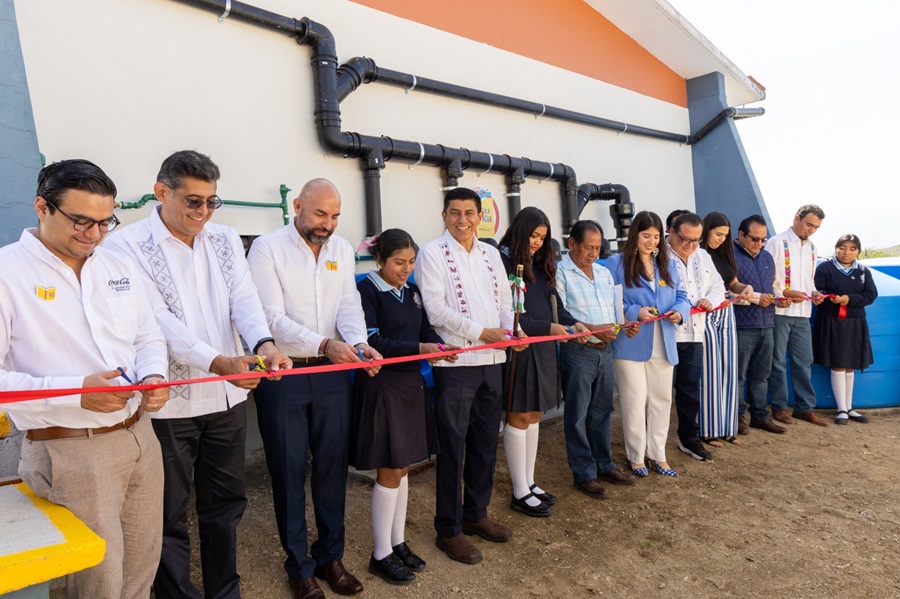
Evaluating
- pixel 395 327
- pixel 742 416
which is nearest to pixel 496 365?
pixel 395 327

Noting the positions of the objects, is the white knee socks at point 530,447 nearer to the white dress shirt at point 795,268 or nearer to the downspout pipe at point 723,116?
the white dress shirt at point 795,268

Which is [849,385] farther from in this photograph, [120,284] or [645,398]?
[120,284]

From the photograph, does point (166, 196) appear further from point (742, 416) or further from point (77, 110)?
point (742, 416)

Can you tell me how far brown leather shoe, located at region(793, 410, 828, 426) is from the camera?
19.0 ft

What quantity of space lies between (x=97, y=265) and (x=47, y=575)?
95cm

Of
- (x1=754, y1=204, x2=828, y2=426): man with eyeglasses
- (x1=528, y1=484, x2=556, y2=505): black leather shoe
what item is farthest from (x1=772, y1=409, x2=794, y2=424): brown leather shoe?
(x1=528, y1=484, x2=556, y2=505): black leather shoe

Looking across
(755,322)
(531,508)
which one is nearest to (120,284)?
(531,508)

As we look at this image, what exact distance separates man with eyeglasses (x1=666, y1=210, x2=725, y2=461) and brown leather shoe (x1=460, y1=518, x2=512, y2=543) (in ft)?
6.73

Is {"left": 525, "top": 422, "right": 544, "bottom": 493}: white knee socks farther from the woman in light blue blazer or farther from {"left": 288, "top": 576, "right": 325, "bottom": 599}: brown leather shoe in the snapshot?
{"left": 288, "top": 576, "right": 325, "bottom": 599}: brown leather shoe

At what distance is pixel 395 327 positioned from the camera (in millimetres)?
3193

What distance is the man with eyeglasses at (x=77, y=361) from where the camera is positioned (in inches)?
74.6

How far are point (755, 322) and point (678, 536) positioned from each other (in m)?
2.55

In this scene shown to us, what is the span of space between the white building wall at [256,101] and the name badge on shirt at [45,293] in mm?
2234

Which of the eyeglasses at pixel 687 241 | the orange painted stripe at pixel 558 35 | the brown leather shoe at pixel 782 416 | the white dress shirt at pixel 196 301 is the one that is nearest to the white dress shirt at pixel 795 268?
the brown leather shoe at pixel 782 416
